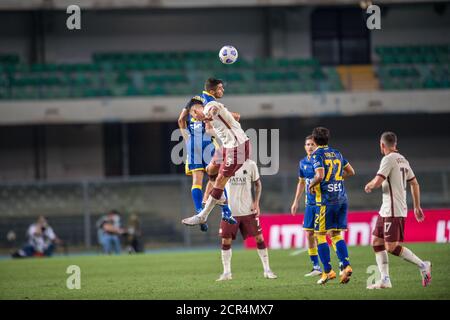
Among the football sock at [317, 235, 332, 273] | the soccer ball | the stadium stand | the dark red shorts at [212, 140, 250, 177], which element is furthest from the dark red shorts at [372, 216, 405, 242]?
the stadium stand

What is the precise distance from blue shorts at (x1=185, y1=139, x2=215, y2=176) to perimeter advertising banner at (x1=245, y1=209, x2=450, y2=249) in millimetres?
10685

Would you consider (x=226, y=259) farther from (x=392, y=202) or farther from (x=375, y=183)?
(x=375, y=183)

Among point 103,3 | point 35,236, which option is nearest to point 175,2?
point 103,3

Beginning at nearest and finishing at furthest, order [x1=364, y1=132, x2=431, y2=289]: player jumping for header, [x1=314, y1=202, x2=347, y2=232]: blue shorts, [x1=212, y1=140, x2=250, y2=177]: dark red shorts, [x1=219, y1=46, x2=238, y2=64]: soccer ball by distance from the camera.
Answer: [x1=364, y1=132, x2=431, y2=289]: player jumping for header
[x1=314, y1=202, x2=347, y2=232]: blue shorts
[x1=212, y1=140, x2=250, y2=177]: dark red shorts
[x1=219, y1=46, x2=238, y2=64]: soccer ball

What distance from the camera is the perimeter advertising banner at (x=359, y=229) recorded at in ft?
82.7

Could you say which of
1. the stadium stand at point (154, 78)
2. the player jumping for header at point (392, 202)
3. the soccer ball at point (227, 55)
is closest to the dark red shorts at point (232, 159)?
the soccer ball at point (227, 55)

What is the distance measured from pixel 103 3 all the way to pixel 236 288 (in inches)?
840

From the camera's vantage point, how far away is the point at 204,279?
53.1 feet

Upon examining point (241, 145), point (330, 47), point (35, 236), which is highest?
point (330, 47)

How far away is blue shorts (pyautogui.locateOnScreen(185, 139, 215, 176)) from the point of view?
1534 centimetres

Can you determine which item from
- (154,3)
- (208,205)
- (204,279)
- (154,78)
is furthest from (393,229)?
(154,3)

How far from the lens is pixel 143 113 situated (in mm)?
32469

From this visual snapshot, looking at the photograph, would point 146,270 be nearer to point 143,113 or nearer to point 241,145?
point 241,145

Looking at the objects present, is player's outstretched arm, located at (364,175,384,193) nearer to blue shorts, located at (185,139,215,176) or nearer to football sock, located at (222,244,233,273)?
blue shorts, located at (185,139,215,176)
